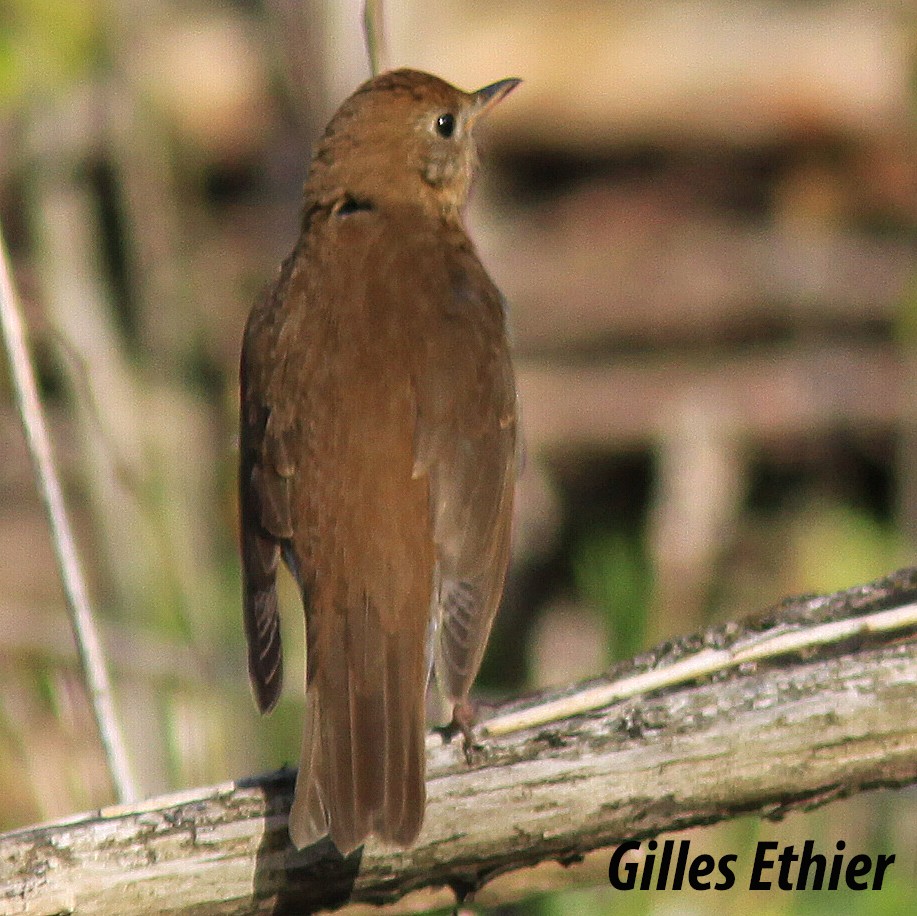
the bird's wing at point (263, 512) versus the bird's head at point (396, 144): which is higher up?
the bird's head at point (396, 144)

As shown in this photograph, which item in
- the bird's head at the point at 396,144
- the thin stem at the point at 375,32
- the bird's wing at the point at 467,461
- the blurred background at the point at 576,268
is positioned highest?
the thin stem at the point at 375,32

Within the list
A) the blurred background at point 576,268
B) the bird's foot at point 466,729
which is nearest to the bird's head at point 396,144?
the bird's foot at point 466,729

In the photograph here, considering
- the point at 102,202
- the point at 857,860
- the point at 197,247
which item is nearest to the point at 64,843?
the point at 857,860

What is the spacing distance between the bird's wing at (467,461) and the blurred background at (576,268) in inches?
84.6

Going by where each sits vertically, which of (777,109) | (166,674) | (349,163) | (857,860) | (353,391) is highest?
(349,163)

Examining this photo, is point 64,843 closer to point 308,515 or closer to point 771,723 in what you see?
point 308,515

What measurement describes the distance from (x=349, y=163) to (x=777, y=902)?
1.95 meters

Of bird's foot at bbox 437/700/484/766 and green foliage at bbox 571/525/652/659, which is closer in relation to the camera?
bird's foot at bbox 437/700/484/766

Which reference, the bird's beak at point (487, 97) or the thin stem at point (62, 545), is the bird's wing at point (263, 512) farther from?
the bird's beak at point (487, 97)

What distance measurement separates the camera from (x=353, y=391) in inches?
133

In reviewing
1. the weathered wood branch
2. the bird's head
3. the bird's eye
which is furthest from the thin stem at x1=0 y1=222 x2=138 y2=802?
the bird's eye

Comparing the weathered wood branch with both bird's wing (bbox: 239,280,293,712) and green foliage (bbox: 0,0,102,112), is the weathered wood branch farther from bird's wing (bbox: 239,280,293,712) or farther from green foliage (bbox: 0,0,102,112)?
green foliage (bbox: 0,0,102,112)

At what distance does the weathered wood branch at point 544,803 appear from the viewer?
2740mm

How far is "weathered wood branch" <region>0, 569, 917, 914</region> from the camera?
274cm
